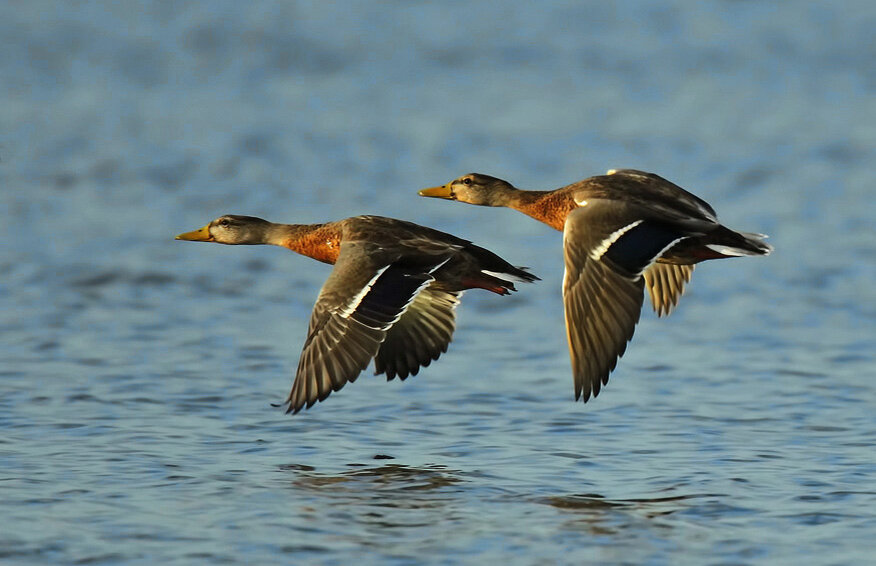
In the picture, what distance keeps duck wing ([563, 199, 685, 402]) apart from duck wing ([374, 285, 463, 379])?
4.73 ft

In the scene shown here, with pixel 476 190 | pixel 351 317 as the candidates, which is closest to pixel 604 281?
pixel 351 317

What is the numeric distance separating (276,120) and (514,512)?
1473 centimetres

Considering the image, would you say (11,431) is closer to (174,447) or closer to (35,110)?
(174,447)

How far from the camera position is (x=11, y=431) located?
1113 centimetres

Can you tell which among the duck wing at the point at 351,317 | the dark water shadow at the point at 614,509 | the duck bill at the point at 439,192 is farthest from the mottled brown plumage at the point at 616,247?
the duck bill at the point at 439,192

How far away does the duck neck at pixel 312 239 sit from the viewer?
459 inches

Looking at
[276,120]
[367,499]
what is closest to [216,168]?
[276,120]

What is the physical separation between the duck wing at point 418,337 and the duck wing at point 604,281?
56.7 inches

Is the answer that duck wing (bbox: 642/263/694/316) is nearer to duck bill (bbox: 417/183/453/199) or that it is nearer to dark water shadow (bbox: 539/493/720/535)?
duck bill (bbox: 417/183/453/199)

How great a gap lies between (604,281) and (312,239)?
96.2 inches

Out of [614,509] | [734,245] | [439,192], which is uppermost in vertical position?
[439,192]

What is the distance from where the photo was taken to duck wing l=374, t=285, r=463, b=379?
1180 centimetres

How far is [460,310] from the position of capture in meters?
15.4

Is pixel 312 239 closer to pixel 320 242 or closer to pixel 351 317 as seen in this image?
pixel 320 242
